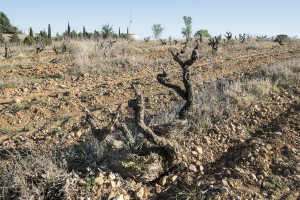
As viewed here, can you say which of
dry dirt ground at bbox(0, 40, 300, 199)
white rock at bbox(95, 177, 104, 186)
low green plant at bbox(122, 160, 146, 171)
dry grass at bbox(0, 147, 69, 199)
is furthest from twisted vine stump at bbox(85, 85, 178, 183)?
dry grass at bbox(0, 147, 69, 199)

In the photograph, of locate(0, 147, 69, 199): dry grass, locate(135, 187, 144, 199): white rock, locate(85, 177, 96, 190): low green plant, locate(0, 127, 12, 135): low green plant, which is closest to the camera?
locate(0, 147, 69, 199): dry grass

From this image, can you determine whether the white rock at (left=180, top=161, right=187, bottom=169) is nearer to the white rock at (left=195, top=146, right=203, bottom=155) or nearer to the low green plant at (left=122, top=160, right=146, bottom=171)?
the white rock at (left=195, top=146, right=203, bottom=155)

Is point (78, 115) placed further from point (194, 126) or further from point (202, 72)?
point (202, 72)

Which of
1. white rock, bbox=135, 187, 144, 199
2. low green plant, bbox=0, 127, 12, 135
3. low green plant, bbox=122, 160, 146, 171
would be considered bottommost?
white rock, bbox=135, 187, 144, 199

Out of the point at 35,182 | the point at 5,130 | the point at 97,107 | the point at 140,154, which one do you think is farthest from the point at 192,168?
the point at 5,130

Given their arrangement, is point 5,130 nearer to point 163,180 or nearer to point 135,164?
point 135,164

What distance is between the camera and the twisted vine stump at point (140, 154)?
244cm

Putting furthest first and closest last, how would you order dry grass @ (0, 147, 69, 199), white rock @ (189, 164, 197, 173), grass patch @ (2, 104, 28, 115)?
grass patch @ (2, 104, 28, 115), white rock @ (189, 164, 197, 173), dry grass @ (0, 147, 69, 199)

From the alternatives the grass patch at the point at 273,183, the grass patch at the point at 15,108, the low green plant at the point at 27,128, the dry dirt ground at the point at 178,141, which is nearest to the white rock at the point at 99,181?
the dry dirt ground at the point at 178,141

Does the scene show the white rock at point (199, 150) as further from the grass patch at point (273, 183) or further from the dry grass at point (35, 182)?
the dry grass at point (35, 182)

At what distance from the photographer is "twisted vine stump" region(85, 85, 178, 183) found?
96.0 inches

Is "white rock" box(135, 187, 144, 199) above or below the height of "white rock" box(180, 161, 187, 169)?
below

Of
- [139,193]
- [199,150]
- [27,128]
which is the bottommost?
[139,193]

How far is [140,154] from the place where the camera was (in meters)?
2.79
